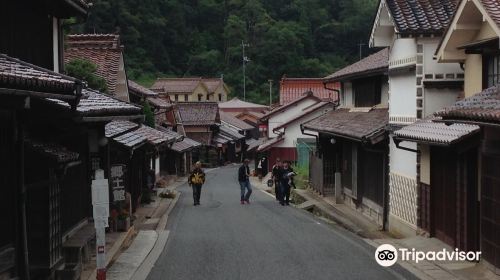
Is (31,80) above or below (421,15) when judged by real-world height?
below

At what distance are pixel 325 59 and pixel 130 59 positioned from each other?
28126 mm

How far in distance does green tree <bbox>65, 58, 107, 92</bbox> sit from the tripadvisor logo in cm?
1135

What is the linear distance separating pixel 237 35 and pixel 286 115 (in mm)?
50389

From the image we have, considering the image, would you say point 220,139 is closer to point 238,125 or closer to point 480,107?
point 238,125

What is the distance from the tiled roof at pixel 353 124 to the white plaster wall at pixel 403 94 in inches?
38.7

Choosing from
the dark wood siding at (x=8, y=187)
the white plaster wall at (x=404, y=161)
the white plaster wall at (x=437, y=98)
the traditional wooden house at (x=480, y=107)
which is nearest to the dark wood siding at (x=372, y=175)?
the white plaster wall at (x=404, y=161)

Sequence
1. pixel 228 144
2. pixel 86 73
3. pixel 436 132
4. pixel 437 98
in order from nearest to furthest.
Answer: pixel 436 132
pixel 437 98
pixel 86 73
pixel 228 144

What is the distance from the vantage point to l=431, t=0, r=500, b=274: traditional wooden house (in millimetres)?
9934

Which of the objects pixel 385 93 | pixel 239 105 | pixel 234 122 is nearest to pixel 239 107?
pixel 239 105

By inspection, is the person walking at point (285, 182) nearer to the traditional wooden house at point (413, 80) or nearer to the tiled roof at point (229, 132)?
the traditional wooden house at point (413, 80)

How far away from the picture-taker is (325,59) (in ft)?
300

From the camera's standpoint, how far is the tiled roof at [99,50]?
23453mm

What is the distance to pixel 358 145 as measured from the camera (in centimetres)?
2200

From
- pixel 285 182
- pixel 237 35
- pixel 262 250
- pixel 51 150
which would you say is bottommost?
pixel 262 250
